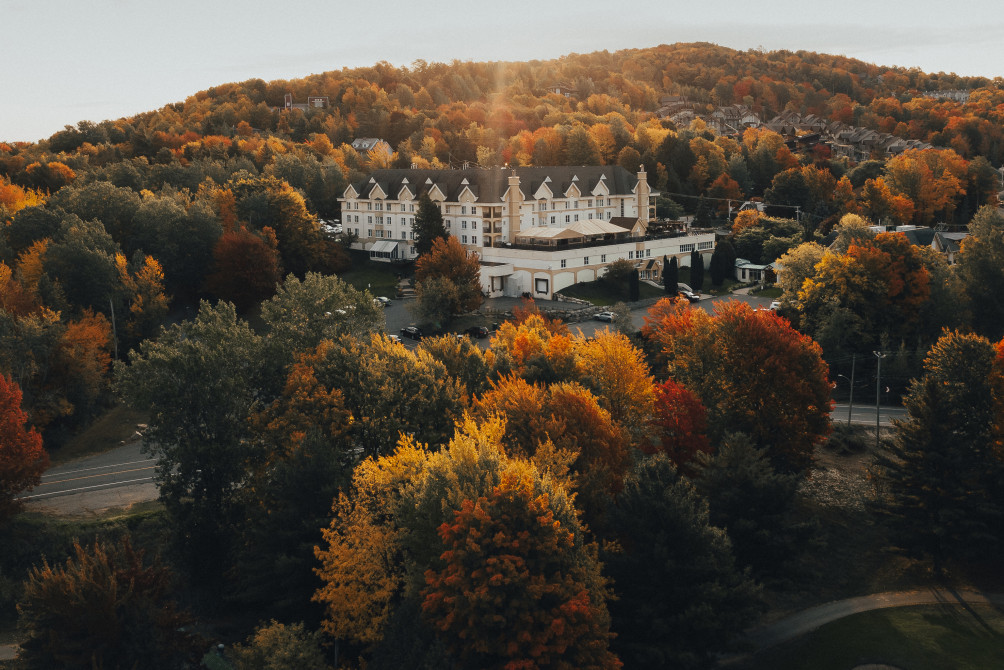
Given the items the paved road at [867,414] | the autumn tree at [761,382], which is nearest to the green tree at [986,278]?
the paved road at [867,414]

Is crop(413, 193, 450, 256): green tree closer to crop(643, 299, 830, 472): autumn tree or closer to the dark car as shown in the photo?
the dark car

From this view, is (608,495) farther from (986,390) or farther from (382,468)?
(986,390)

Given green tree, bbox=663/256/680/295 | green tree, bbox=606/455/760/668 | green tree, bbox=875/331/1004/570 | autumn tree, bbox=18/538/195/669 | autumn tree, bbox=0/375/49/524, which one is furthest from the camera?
green tree, bbox=663/256/680/295

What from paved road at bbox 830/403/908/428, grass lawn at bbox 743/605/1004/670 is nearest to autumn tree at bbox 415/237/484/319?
paved road at bbox 830/403/908/428

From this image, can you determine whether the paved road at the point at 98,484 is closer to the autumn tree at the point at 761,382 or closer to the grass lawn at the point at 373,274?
the autumn tree at the point at 761,382

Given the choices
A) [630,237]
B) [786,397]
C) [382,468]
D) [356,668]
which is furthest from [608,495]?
[630,237]

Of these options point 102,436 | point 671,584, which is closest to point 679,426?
point 671,584
